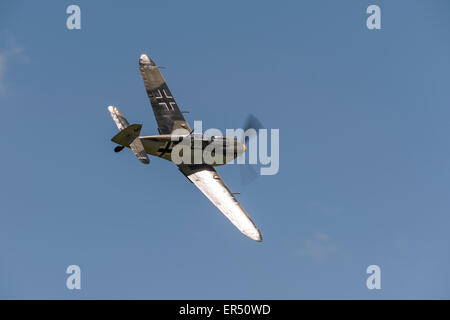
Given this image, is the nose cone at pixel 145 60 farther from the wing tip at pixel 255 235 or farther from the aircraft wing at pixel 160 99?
the wing tip at pixel 255 235

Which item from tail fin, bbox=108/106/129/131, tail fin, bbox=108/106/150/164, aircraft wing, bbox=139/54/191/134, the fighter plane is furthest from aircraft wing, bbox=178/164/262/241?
tail fin, bbox=108/106/129/131

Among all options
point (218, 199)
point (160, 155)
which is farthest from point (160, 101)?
point (218, 199)

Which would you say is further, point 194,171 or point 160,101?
point 160,101

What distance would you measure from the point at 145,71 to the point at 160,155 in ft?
26.6

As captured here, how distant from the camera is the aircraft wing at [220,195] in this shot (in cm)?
3356

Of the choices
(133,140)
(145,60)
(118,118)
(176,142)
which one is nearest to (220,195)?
(176,142)

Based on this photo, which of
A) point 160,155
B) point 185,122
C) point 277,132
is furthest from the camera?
point 185,122

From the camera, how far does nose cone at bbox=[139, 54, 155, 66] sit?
141 feet

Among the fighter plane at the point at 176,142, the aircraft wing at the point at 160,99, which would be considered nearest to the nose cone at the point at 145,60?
the aircraft wing at the point at 160,99

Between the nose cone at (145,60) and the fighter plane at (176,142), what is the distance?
0.84 meters

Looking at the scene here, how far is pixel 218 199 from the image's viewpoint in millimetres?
35406

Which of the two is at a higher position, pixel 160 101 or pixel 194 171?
pixel 160 101
